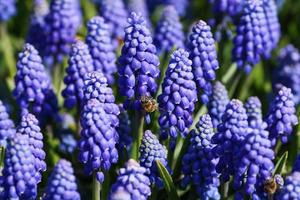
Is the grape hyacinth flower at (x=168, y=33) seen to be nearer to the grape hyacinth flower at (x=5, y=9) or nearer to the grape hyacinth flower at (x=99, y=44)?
the grape hyacinth flower at (x=99, y=44)

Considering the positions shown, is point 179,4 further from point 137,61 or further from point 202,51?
point 137,61

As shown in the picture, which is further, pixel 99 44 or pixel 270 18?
pixel 270 18

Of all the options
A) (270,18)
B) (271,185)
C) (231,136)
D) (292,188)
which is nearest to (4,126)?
(231,136)

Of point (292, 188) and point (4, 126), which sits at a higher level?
point (4, 126)

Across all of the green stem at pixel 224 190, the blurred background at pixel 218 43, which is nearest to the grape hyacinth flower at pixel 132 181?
the green stem at pixel 224 190

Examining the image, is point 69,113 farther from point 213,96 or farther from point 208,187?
point 208,187

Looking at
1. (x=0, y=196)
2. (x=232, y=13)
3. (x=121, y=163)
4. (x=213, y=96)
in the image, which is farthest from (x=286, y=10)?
(x=0, y=196)
